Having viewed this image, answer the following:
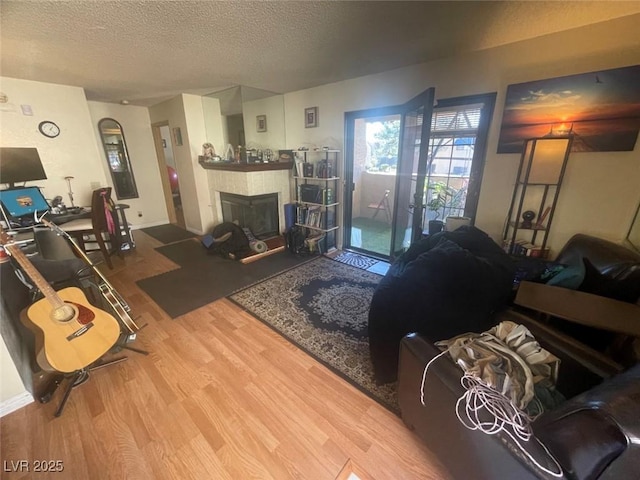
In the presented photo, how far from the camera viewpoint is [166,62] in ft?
8.14

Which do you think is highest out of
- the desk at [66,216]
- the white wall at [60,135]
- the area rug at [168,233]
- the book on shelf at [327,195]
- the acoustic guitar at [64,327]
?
the white wall at [60,135]

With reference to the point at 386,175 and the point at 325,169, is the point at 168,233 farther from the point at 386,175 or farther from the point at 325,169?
the point at 386,175

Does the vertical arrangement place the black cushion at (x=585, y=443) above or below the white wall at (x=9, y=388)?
above

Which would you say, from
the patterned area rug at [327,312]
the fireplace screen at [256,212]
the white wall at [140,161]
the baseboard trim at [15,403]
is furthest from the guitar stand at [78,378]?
the white wall at [140,161]

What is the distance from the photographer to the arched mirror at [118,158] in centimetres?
441

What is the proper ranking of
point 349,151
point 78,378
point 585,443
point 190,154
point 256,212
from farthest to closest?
point 190,154, point 256,212, point 349,151, point 78,378, point 585,443

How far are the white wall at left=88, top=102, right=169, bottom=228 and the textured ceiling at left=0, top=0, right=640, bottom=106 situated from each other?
1600 mm

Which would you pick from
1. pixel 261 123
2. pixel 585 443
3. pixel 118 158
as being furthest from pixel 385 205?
pixel 118 158

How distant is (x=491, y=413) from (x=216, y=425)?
1.36m

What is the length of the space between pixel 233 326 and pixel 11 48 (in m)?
2.98

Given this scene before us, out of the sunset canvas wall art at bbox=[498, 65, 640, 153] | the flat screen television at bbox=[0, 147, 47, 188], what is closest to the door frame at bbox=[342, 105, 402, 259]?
the sunset canvas wall art at bbox=[498, 65, 640, 153]

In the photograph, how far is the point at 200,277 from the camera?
3.04m

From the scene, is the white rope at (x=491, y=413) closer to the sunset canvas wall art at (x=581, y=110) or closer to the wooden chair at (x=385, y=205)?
the sunset canvas wall art at (x=581, y=110)

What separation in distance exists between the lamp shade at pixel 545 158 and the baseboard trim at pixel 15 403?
12.7ft
